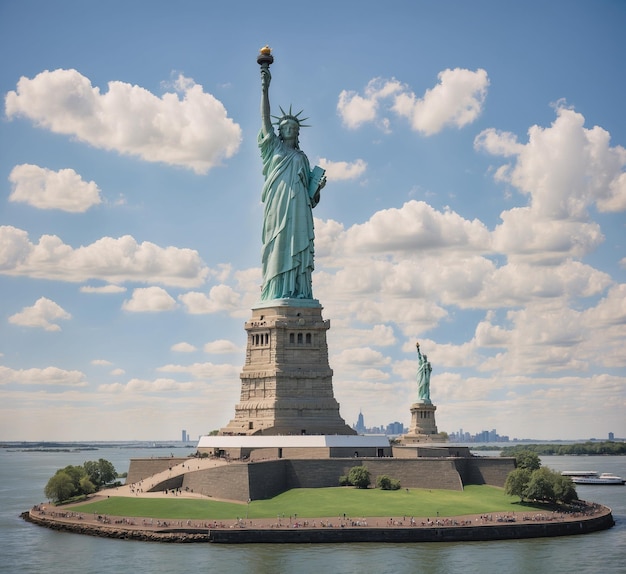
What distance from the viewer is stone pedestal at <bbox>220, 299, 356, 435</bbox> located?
3386 inches

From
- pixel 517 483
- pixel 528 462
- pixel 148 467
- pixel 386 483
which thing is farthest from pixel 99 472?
pixel 528 462

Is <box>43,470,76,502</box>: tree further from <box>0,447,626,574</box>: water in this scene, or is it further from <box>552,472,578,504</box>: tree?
<box>552,472,578,504</box>: tree

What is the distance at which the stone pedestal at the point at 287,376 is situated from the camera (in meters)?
86.0

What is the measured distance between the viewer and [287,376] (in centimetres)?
8744

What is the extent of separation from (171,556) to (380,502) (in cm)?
1892

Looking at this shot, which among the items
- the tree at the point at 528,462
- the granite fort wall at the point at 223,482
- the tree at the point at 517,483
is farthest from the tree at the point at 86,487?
the tree at the point at 528,462

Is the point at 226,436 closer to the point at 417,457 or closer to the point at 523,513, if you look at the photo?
the point at 417,457

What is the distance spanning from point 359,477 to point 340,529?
1293cm

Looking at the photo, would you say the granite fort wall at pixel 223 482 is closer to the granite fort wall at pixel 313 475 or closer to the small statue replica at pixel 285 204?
the granite fort wall at pixel 313 475

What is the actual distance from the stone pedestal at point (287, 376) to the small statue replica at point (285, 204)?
9.01 feet

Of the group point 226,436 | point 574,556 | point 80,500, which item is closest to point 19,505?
point 80,500

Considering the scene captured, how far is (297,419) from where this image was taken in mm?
86000

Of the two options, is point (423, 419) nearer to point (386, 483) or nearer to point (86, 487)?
point (386, 483)

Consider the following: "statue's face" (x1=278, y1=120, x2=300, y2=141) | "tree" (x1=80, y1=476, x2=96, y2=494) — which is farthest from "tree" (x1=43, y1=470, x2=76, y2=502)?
"statue's face" (x1=278, y1=120, x2=300, y2=141)
